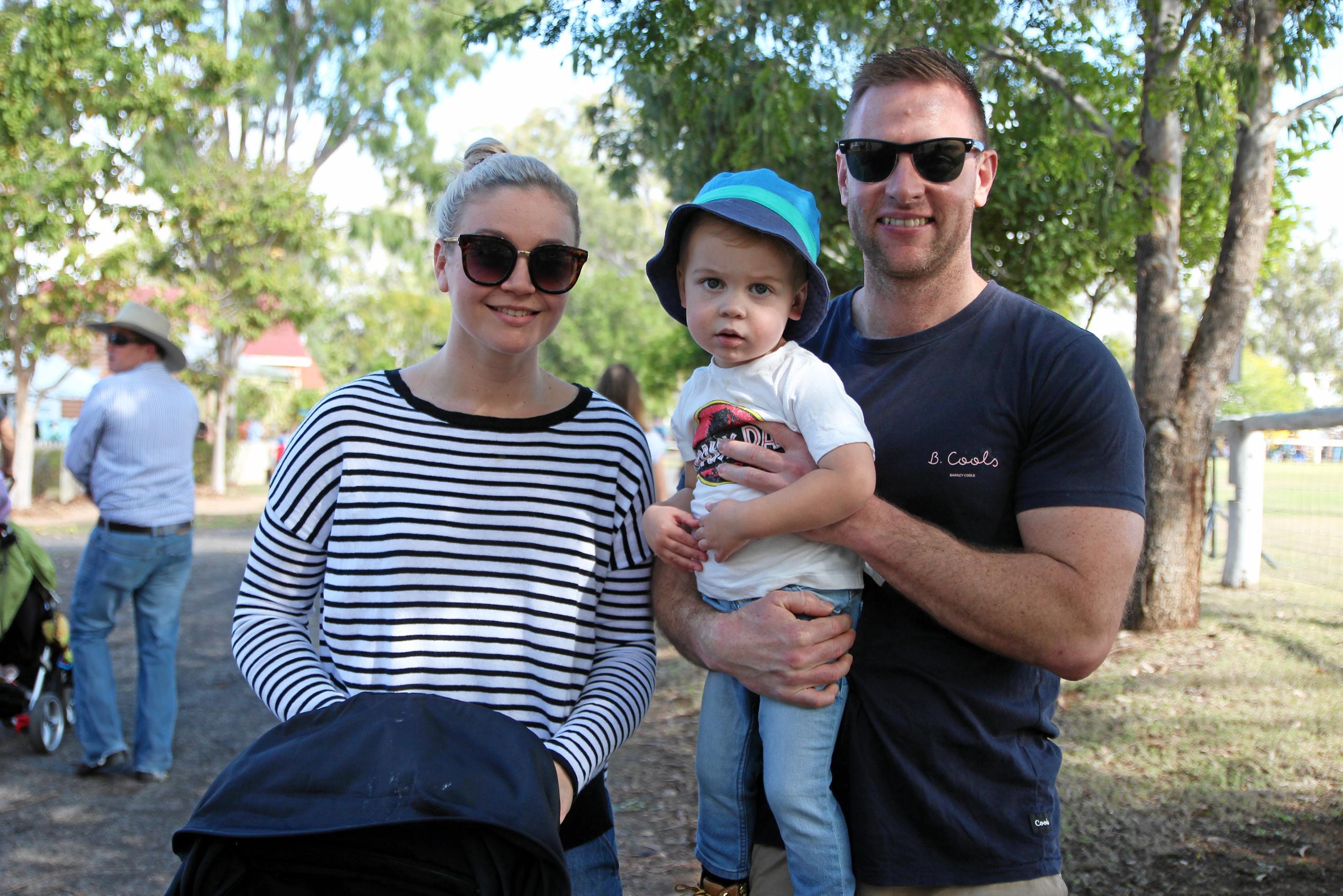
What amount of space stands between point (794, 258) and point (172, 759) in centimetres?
546

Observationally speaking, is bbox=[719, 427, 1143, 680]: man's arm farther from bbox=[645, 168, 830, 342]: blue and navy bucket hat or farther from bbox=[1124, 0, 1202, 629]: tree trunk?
bbox=[1124, 0, 1202, 629]: tree trunk

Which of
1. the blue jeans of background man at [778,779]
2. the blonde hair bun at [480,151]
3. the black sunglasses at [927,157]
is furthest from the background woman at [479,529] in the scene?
the black sunglasses at [927,157]

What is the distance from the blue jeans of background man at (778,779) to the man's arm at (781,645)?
53mm

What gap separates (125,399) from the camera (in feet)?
20.0

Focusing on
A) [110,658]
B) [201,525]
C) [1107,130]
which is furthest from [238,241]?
[1107,130]

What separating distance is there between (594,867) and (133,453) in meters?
4.85

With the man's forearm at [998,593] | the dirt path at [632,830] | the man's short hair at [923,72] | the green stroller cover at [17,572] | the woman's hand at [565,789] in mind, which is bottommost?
the dirt path at [632,830]

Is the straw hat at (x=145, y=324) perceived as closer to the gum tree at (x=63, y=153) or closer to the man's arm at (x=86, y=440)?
the man's arm at (x=86, y=440)

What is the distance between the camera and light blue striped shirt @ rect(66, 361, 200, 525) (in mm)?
5973

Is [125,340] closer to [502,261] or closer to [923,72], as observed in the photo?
[502,261]

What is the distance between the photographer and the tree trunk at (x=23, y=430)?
769 inches

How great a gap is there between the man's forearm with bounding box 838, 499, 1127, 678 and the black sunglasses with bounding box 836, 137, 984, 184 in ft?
2.33

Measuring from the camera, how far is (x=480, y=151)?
2.39 meters

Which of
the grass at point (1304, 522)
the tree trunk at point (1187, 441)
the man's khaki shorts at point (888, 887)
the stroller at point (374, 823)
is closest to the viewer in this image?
the stroller at point (374, 823)
